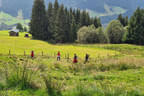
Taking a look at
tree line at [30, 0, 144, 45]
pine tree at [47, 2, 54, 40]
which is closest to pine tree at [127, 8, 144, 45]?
tree line at [30, 0, 144, 45]

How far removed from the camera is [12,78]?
31.6 ft

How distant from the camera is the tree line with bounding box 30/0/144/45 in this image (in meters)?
73.3

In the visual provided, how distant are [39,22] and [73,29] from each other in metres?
18.3

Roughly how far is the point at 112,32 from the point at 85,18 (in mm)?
26687

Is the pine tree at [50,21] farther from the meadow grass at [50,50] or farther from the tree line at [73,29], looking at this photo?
the meadow grass at [50,50]

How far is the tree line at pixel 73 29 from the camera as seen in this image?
73.3 metres

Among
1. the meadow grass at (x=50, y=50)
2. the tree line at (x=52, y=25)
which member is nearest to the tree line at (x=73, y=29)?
the tree line at (x=52, y=25)

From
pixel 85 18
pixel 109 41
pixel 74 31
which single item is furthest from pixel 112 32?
pixel 85 18

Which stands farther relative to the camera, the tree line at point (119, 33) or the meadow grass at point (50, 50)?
the tree line at point (119, 33)

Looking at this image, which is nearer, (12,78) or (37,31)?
(12,78)

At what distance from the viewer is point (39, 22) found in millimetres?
85312

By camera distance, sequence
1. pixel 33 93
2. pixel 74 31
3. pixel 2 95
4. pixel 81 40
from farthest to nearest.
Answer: pixel 74 31, pixel 81 40, pixel 33 93, pixel 2 95

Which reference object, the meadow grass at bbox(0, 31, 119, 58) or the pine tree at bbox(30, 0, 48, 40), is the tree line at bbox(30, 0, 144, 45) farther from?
the meadow grass at bbox(0, 31, 119, 58)

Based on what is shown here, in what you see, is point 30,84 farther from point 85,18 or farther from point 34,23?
point 85,18
